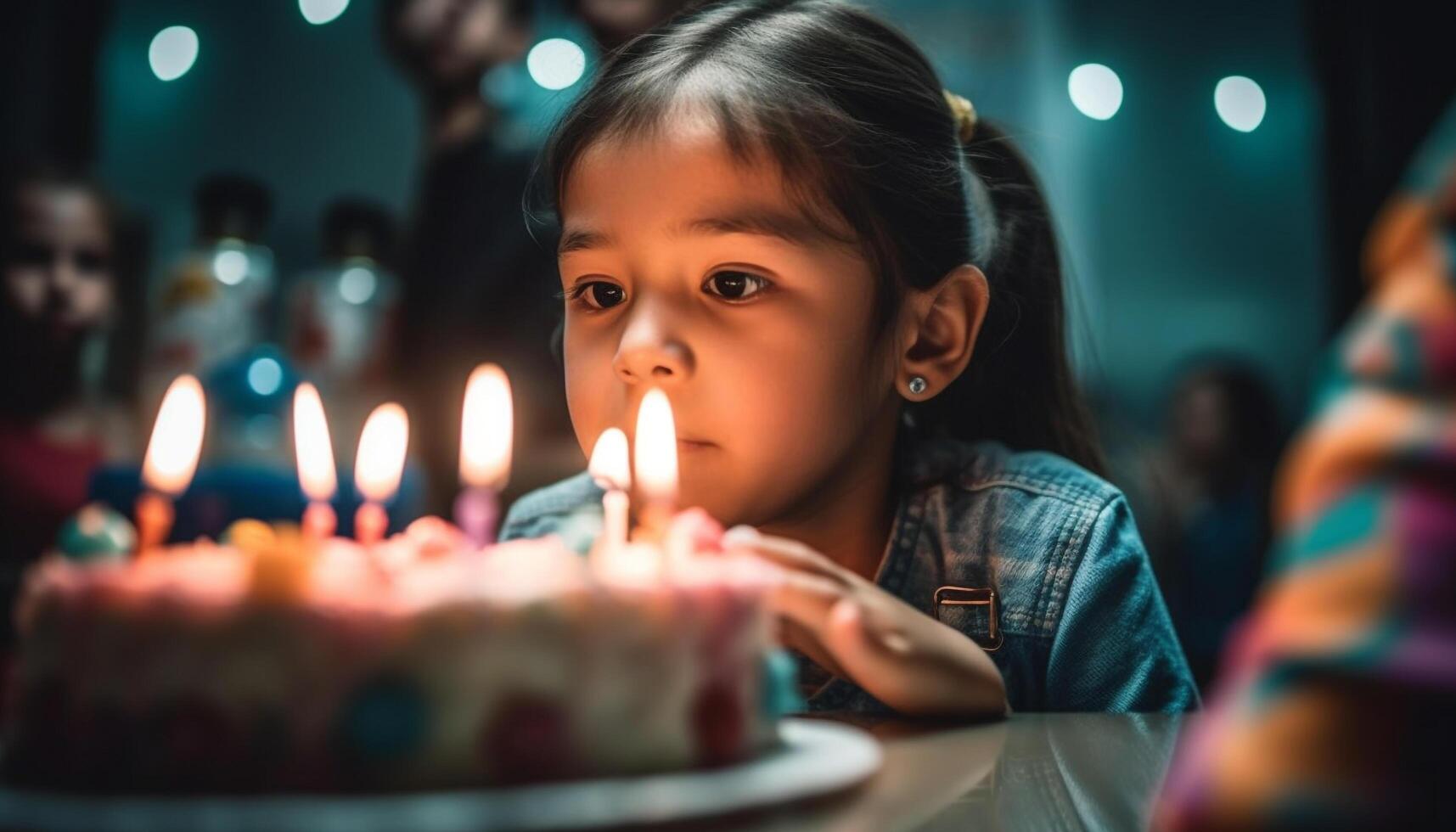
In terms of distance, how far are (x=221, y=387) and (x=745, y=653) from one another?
7.33ft

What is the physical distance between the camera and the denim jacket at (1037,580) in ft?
3.60

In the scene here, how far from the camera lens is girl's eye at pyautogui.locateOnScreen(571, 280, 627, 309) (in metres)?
1.20

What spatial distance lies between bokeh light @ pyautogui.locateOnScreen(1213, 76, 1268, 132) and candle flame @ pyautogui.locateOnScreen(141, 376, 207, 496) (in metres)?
4.05

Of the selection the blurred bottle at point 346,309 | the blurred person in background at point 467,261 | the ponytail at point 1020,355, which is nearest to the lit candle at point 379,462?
the ponytail at point 1020,355

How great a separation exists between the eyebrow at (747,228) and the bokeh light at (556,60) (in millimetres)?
2546

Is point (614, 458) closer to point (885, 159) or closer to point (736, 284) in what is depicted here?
point (736, 284)

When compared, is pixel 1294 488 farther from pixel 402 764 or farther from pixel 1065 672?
pixel 1065 672

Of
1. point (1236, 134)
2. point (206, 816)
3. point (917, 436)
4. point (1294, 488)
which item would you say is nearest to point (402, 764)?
point (206, 816)

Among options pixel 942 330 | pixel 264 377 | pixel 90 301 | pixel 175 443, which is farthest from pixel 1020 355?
pixel 90 301

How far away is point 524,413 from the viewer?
280 centimetres

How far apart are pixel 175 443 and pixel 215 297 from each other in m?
2.58

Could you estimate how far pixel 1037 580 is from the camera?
117cm

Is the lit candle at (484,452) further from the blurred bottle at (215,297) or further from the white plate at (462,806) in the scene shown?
the blurred bottle at (215,297)

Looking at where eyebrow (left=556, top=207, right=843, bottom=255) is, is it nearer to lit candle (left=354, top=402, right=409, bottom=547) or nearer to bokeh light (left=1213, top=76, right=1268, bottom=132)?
lit candle (left=354, top=402, right=409, bottom=547)
